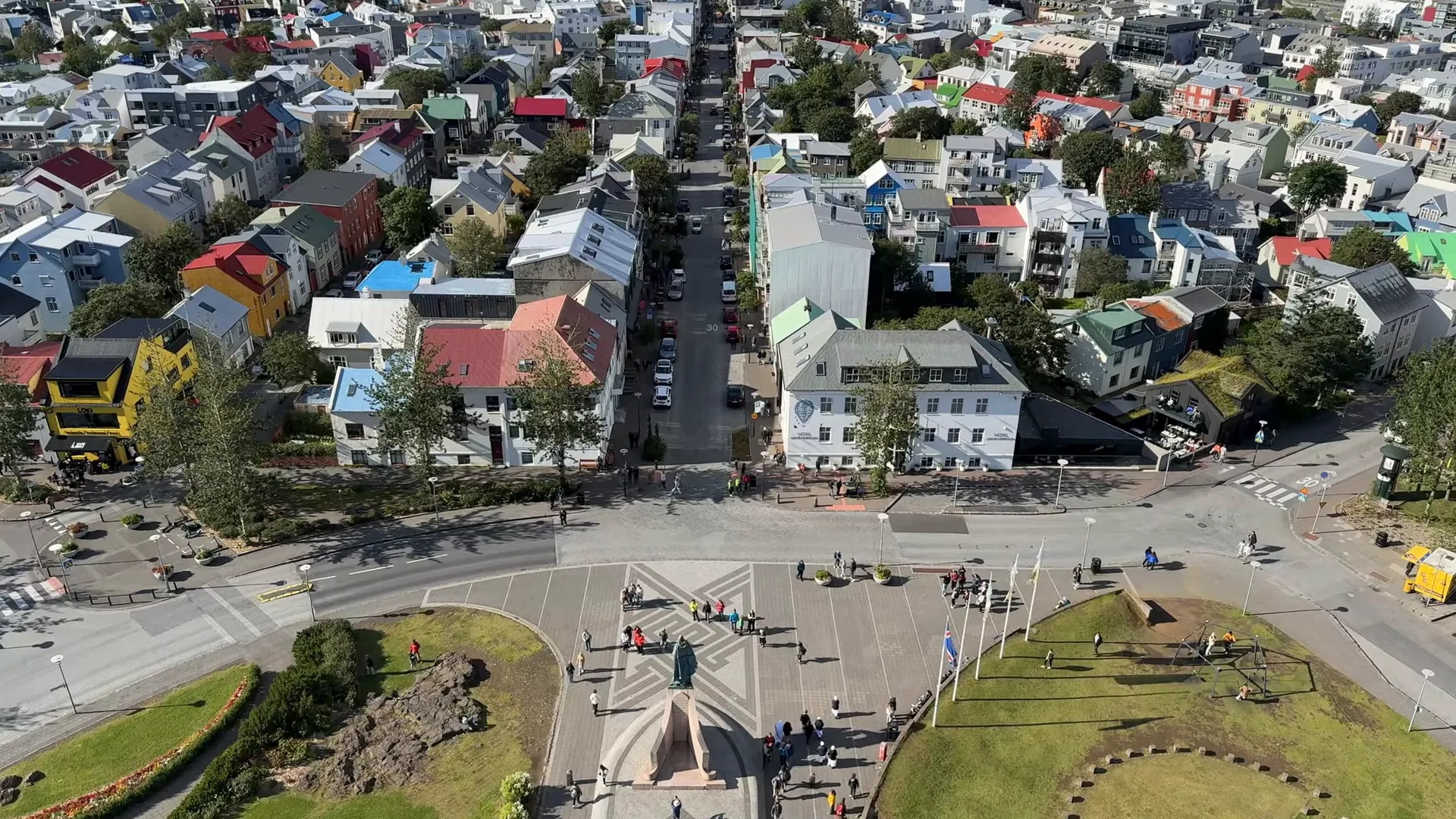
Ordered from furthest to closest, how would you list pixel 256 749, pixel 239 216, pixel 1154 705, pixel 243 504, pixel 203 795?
pixel 239 216 < pixel 243 504 < pixel 1154 705 < pixel 256 749 < pixel 203 795

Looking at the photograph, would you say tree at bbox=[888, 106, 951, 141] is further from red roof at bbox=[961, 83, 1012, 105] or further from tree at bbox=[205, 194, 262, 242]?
tree at bbox=[205, 194, 262, 242]

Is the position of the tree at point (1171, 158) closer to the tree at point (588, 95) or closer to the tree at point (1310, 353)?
the tree at point (1310, 353)

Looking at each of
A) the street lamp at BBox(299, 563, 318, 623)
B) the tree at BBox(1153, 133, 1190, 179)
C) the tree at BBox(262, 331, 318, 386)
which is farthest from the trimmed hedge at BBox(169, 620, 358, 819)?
the tree at BBox(1153, 133, 1190, 179)

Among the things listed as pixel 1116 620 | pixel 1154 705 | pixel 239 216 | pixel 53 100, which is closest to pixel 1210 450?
pixel 1116 620

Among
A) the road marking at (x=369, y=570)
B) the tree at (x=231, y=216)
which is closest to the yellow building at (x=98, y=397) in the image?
the road marking at (x=369, y=570)

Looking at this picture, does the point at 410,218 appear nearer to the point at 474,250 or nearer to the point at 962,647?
the point at 474,250

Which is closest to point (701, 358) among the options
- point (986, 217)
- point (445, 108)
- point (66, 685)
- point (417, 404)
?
point (417, 404)

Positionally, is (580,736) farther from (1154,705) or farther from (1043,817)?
(1154,705)
